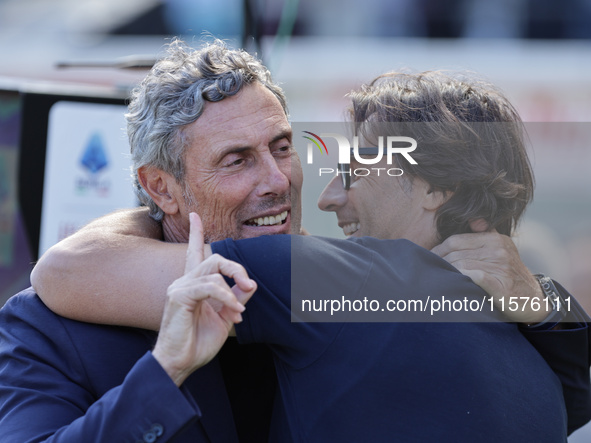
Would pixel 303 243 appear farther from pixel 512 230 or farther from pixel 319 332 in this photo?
pixel 512 230

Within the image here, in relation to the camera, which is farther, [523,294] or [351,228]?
[351,228]

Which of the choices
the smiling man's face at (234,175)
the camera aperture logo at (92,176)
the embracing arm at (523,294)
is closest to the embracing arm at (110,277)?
the smiling man's face at (234,175)

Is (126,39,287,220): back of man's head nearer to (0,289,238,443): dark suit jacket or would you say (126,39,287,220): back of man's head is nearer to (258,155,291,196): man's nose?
(258,155,291,196): man's nose

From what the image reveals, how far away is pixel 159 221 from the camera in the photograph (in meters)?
2.32

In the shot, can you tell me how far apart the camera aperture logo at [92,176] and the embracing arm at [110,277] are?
170 cm

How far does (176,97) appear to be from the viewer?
2.18m

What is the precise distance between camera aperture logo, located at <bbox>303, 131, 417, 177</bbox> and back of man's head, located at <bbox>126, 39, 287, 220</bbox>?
0.36 meters

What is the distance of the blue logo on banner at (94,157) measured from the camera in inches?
140

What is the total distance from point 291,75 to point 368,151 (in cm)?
594

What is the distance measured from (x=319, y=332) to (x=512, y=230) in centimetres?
80

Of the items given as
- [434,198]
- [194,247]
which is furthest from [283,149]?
[194,247]

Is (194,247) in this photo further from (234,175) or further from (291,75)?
(291,75)

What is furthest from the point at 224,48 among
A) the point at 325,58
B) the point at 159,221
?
the point at 325,58

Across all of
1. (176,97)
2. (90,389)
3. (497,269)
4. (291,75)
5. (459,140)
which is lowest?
(90,389)
